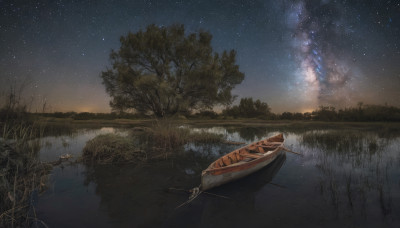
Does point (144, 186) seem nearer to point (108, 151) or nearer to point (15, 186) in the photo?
point (15, 186)

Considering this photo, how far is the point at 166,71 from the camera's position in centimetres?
2095

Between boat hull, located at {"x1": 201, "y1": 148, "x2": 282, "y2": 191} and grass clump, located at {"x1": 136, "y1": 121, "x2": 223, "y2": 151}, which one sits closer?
boat hull, located at {"x1": 201, "y1": 148, "x2": 282, "y2": 191}

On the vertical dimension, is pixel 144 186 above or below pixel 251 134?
below

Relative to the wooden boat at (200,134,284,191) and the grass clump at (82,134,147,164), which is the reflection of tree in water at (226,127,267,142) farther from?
the grass clump at (82,134,147,164)

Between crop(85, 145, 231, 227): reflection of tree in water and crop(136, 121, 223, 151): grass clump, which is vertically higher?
crop(136, 121, 223, 151): grass clump

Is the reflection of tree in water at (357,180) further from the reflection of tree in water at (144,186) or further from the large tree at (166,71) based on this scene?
the large tree at (166,71)

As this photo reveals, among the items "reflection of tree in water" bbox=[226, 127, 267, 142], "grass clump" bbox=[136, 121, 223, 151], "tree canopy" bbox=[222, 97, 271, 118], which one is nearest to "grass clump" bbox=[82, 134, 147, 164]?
"grass clump" bbox=[136, 121, 223, 151]

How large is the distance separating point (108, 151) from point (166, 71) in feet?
42.9

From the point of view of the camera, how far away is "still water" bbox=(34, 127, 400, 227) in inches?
172

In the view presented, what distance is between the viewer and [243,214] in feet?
15.4

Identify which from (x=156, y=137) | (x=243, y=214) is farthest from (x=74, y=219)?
(x=156, y=137)

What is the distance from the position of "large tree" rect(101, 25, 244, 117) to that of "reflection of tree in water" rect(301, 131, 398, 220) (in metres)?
13.1

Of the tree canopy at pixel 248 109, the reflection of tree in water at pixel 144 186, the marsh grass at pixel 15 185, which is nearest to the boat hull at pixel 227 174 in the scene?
the reflection of tree in water at pixel 144 186

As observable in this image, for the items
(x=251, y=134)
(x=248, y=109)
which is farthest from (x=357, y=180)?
(x=248, y=109)
